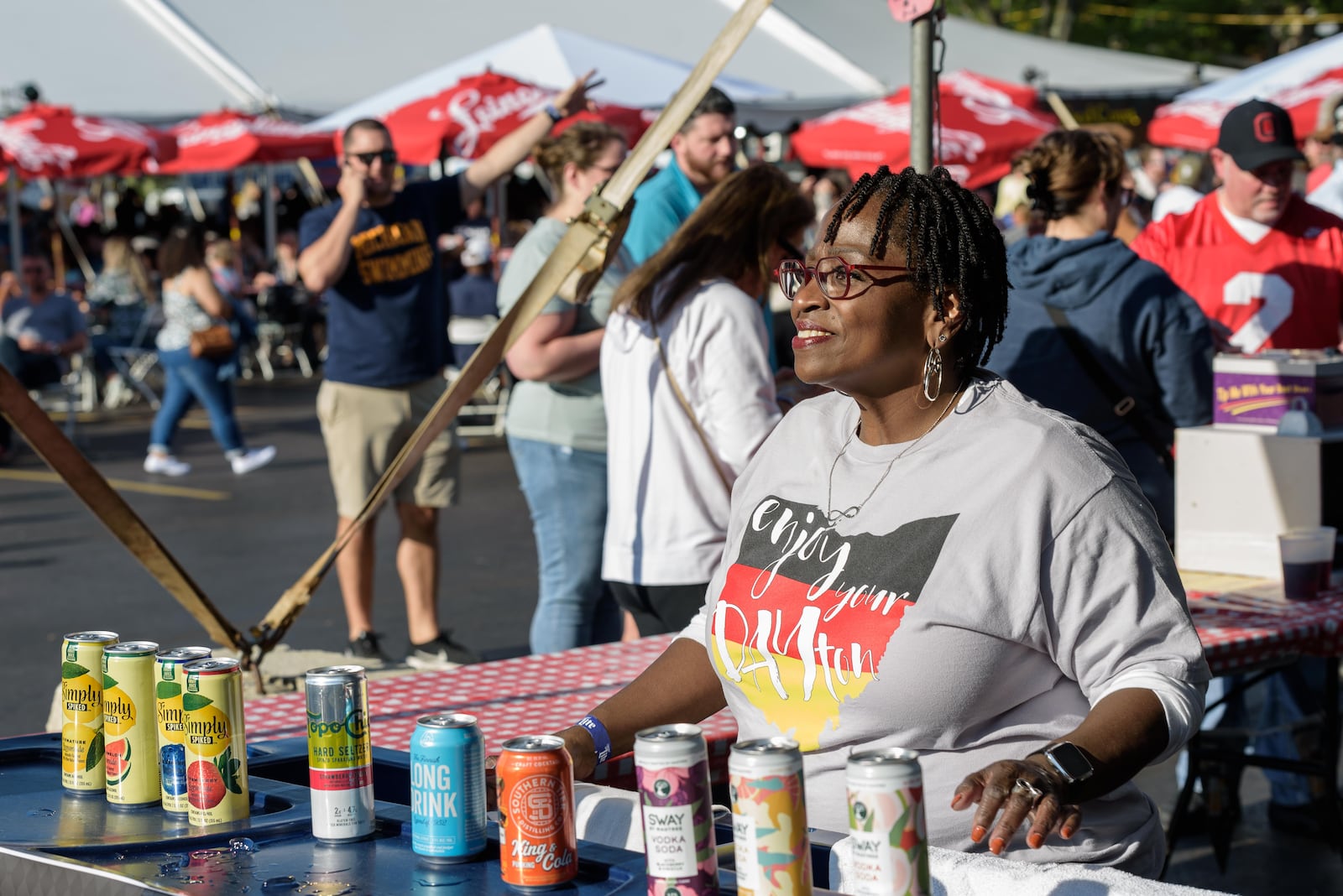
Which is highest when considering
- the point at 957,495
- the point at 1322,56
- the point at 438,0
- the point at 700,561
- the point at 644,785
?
the point at 438,0

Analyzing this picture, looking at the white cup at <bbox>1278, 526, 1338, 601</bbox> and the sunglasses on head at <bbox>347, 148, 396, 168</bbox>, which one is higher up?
the sunglasses on head at <bbox>347, 148, 396, 168</bbox>

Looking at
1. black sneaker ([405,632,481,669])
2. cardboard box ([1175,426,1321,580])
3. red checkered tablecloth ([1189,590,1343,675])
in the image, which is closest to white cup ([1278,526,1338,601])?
red checkered tablecloth ([1189,590,1343,675])

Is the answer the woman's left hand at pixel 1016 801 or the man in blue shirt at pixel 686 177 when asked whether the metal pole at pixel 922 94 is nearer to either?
the man in blue shirt at pixel 686 177

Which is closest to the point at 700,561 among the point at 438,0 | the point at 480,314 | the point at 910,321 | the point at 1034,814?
the point at 910,321

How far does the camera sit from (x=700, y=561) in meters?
4.24

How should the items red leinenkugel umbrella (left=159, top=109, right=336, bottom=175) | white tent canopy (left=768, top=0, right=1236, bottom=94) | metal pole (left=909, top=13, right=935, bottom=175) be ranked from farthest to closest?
white tent canopy (left=768, top=0, right=1236, bottom=94) < red leinenkugel umbrella (left=159, top=109, right=336, bottom=175) < metal pole (left=909, top=13, right=935, bottom=175)

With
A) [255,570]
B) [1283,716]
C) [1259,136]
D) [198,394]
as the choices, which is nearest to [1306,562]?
[1283,716]

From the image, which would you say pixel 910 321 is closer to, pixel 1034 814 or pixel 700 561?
pixel 1034 814

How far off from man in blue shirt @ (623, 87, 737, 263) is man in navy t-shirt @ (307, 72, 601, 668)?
725mm

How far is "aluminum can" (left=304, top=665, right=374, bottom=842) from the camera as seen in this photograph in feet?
7.09

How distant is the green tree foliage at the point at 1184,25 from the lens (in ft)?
129

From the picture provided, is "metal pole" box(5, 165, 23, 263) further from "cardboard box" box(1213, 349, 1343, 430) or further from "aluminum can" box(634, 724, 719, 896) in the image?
"aluminum can" box(634, 724, 719, 896)

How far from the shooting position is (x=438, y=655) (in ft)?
20.3

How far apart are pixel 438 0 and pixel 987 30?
22.9 feet
